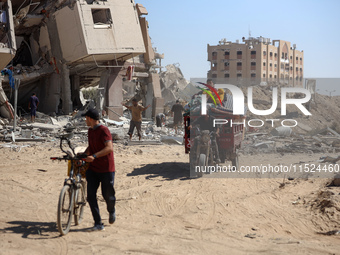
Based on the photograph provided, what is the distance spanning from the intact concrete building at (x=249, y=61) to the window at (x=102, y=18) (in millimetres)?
51911

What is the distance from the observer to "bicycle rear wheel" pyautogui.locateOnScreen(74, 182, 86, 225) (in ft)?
21.7

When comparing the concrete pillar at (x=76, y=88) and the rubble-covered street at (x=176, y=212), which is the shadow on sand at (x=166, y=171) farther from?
the concrete pillar at (x=76, y=88)

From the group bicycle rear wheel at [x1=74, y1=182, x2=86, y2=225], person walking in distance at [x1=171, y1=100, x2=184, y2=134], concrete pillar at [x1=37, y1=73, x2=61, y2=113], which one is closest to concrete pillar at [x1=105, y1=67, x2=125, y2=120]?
concrete pillar at [x1=37, y1=73, x2=61, y2=113]

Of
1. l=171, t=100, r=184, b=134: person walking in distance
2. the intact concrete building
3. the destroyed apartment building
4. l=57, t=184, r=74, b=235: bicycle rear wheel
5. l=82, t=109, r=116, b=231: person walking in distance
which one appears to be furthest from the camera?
the intact concrete building

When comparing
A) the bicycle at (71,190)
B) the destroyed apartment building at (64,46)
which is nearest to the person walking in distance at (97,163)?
the bicycle at (71,190)

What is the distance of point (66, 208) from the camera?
20.8 ft

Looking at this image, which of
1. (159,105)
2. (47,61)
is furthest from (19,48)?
(159,105)

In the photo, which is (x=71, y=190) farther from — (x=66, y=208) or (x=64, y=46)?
(x=64, y=46)

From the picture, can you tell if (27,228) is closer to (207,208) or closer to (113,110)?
(207,208)

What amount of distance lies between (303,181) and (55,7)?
19076 millimetres

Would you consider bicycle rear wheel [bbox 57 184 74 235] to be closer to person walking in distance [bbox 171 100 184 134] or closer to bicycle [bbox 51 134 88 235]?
bicycle [bbox 51 134 88 235]

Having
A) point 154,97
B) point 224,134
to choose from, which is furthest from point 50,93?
point 224,134

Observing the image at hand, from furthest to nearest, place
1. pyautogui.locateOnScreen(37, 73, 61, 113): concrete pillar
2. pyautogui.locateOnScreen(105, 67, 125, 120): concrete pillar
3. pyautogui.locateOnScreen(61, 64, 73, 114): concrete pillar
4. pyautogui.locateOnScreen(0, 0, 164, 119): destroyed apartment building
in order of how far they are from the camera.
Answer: pyautogui.locateOnScreen(105, 67, 125, 120): concrete pillar, pyautogui.locateOnScreen(37, 73, 61, 113): concrete pillar, pyautogui.locateOnScreen(61, 64, 73, 114): concrete pillar, pyautogui.locateOnScreen(0, 0, 164, 119): destroyed apartment building

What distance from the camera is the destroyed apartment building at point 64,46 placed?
77.5ft
